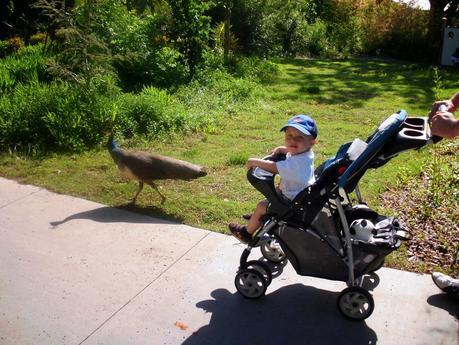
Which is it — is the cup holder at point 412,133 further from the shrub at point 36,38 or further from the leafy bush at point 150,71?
the shrub at point 36,38

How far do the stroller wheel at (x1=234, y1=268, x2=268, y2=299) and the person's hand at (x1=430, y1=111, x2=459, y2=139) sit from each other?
1.60 metres

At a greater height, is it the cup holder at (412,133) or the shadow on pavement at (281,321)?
the cup holder at (412,133)

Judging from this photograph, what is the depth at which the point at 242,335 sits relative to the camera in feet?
11.0

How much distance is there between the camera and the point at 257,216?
3811mm

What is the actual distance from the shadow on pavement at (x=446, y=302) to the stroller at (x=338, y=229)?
57 cm

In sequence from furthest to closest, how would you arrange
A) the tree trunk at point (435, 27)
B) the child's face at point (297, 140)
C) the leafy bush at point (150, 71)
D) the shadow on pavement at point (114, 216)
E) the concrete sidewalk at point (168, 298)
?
the tree trunk at point (435, 27) < the leafy bush at point (150, 71) < the shadow on pavement at point (114, 216) < the child's face at point (297, 140) < the concrete sidewalk at point (168, 298)

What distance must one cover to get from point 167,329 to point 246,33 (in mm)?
11849

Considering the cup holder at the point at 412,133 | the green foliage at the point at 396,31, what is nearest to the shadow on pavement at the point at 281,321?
the cup holder at the point at 412,133

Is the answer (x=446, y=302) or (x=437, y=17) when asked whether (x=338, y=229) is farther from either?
(x=437, y=17)

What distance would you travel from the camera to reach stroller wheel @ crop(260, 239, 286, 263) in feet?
13.6

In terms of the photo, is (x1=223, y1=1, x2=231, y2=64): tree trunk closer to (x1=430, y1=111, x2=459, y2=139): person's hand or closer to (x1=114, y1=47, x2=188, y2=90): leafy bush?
(x1=114, y1=47, x2=188, y2=90): leafy bush

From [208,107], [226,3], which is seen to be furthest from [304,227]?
[226,3]

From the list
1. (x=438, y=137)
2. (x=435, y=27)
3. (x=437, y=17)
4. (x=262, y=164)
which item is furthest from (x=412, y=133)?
(x=437, y=17)

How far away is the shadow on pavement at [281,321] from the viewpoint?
3305mm
